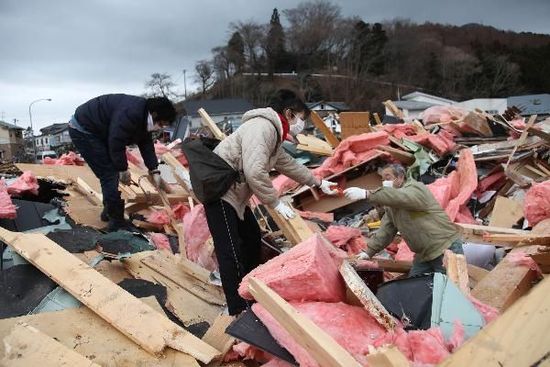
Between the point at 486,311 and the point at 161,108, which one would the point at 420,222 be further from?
the point at 161,108

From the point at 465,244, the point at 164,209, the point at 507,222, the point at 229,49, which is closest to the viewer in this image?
the point at 465,244

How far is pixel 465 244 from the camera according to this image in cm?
425

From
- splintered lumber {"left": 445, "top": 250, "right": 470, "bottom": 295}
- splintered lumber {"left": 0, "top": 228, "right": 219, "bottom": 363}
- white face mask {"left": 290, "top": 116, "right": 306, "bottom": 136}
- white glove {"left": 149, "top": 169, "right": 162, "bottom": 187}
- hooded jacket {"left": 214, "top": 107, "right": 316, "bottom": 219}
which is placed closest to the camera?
splintered lumber {"left": 0, "top": 228, "right": 219, "bottom": 363}

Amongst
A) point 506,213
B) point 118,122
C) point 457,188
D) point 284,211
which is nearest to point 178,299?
point 284,211

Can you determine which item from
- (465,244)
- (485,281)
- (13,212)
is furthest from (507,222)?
(13,212)

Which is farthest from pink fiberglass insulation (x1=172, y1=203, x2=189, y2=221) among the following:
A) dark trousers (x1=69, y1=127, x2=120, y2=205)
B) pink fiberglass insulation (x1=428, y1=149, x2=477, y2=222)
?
pink fiberglass insulation (x1=428, y1=149, x2=477, y2=222)

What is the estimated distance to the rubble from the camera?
2.05 m

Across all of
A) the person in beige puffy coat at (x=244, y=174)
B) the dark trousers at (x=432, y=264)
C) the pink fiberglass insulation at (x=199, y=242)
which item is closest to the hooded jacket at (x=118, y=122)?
the pink fiberglass insulation at (x=199, y=242)

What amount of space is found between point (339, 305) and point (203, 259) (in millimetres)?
2078

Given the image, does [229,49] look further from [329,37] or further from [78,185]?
[78,185]

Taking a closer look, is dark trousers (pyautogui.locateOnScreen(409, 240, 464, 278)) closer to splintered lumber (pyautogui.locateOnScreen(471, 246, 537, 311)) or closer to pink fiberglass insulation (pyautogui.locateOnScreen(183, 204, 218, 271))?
splintered lumber (pyautogui.locateOnScreen(471, 246, 537, 311))

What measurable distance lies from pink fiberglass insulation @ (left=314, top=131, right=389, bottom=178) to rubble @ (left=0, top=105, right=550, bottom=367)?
87 cm

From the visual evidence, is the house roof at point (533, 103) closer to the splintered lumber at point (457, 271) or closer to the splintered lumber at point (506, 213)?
the splintered lumber at point (506, 213)

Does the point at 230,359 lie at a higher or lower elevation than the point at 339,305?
lower
